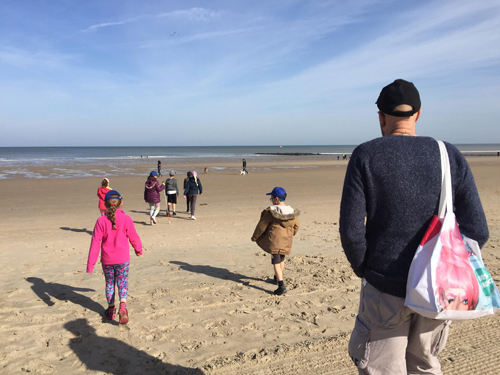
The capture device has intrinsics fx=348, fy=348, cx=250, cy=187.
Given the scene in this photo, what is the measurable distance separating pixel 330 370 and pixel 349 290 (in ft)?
6.75

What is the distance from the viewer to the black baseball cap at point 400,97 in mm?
1911

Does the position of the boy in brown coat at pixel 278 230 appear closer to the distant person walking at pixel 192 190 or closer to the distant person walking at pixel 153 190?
the distant person walking at pixel 153 190

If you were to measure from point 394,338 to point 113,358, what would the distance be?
2.96 meters

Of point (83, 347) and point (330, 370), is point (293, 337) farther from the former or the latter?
point (83, 347)

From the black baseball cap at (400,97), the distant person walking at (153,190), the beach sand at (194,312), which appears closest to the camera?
the black baseball cap at (400,97)

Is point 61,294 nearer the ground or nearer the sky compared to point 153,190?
nearer the ground

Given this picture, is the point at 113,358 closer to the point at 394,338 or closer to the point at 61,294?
the point at 61,294

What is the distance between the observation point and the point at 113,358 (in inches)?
142

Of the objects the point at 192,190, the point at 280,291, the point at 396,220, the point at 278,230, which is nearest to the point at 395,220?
the point at 396,220

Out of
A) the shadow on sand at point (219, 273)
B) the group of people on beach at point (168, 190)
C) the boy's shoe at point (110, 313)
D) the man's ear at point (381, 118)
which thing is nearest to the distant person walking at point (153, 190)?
the group of people on beach at point (168, 190)

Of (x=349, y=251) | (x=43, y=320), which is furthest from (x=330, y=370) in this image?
(x=43, y=320)

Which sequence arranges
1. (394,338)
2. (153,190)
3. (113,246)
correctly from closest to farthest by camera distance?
(394,338) → (113,246) → (153,190)

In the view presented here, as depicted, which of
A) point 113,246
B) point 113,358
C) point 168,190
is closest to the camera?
point 113,358

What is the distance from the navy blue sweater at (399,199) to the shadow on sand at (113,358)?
2357 mm
